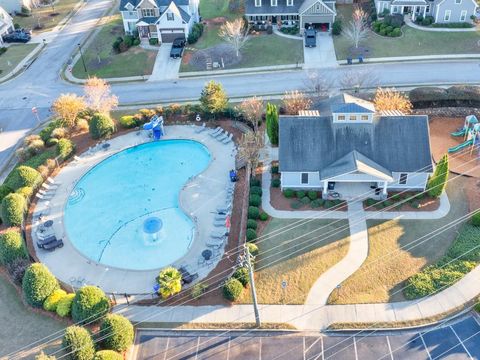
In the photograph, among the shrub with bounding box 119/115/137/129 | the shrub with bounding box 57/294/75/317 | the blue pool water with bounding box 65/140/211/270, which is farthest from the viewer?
the shrub with bounding box 119/115/137/129

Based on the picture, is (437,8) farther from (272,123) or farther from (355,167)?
(355,167)

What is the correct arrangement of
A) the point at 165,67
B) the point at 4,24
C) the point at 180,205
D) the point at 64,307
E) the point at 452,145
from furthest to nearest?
the point at 4,24
the point at 165,67
the point at 452,145
the point at 180,205
the point at 64,307

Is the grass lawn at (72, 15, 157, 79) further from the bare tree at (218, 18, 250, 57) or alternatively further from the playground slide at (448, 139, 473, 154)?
the playground slide at (448, 139, 473, 154)

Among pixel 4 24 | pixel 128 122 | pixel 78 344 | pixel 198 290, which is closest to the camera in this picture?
pixel 78 344

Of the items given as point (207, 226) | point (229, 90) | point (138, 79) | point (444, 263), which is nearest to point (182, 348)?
point (207, 226)

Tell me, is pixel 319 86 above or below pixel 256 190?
above

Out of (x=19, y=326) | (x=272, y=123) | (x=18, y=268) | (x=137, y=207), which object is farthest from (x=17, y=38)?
(x=19, y=326)

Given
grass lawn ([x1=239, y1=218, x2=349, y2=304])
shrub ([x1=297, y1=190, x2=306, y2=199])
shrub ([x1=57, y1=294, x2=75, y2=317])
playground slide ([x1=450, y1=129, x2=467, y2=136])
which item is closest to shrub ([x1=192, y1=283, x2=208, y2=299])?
grass lawn ([x1=239, y1=218, x2=349, y2=304])
